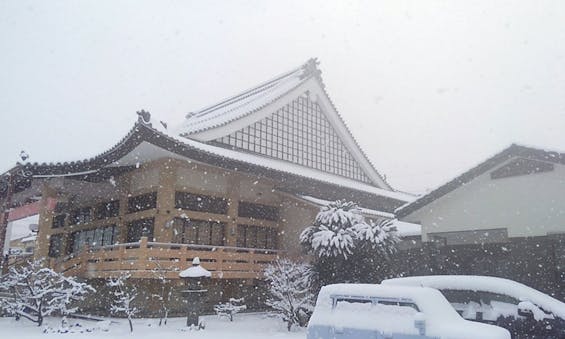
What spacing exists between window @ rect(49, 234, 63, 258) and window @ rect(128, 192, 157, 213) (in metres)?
7.01

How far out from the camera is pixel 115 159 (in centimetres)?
1432

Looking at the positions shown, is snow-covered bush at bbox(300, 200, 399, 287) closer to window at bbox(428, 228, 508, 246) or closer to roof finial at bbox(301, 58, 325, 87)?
window at bbox(428, 228, 508, 246)

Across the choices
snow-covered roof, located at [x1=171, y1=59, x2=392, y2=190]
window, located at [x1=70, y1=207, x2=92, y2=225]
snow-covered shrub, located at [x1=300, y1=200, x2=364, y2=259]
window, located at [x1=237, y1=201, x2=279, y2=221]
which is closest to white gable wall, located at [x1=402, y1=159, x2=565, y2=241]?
snow-covered shrub, located at [x1=300, y1=200, x2=364, y2=259]

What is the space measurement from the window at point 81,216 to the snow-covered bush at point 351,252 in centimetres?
1098

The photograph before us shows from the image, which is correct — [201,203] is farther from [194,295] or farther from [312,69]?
[312,69]

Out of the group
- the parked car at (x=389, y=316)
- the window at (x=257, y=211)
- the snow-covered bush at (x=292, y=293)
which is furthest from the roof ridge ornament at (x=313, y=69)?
the parked car at (x=389, y=316)

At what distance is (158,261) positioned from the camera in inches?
483

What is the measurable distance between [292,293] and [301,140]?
10.2 metres

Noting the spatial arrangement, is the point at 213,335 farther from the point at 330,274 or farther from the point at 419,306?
the point at 419,306

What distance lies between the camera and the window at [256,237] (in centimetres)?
1623

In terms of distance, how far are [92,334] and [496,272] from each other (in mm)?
10300

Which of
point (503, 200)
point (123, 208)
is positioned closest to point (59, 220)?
point (123, 208)

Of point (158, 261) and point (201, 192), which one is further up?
point (201, 192)

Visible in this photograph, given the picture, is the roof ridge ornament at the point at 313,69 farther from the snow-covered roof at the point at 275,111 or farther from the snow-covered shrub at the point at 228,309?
the snow-covered shrub at the point at 228,309
